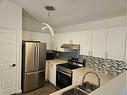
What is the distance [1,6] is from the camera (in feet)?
10.2

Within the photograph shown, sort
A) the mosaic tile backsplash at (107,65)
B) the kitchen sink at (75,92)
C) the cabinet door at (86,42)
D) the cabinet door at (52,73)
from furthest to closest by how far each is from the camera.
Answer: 1. the cabinet door at (52,73)
2. the cabinet door at (86,42)
3. the mosaic tile backsplash at (107,65)
4. the kitchen sink at (75,92)

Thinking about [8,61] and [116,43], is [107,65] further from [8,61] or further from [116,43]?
[8,61]

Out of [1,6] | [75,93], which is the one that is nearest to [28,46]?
[1,6]

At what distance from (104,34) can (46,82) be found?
2986mm

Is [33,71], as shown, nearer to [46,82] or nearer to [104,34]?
[46,82]

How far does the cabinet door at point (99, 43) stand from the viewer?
9.07ft

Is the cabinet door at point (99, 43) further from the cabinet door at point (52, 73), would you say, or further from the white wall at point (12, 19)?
the white wall at point (12, 19)

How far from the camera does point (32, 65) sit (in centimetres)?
364

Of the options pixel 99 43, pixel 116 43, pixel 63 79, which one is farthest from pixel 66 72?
pixel 116 43

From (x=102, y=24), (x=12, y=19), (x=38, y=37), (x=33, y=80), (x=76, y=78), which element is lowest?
(x=33, y=80)

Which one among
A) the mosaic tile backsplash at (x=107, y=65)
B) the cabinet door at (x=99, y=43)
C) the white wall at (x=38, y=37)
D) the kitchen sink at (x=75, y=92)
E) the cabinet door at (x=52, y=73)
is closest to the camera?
the kitchen sink at (x=75, y=92)

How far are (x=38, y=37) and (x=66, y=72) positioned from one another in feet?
7.04

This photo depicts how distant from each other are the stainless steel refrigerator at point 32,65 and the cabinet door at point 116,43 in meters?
2.33

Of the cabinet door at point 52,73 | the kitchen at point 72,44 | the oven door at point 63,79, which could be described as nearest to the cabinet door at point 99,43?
the kitchen at point 72,44
